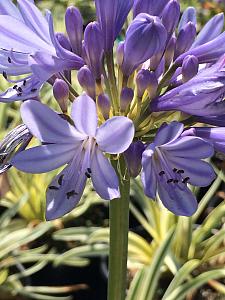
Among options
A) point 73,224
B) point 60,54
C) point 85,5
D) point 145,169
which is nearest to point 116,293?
point 145,169

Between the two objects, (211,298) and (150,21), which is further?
(211,298)

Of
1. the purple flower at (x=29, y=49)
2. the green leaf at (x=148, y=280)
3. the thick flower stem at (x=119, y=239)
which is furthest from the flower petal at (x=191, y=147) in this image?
the green leaf at (x=148, y=280)

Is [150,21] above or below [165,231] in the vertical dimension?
above

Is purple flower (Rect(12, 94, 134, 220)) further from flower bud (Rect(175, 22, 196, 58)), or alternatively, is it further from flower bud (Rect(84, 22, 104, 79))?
flower bud (Rect(175, 22, 196, 58))

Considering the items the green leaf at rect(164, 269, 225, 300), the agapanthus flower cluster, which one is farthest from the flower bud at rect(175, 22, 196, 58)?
the green leaf at rect(164, 269, 225, 300)

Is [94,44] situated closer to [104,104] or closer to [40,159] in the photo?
[104,104]

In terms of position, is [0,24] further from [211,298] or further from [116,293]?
[211,298]

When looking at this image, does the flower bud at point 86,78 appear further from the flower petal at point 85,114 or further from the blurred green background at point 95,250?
the blurred green background at point 95,250
